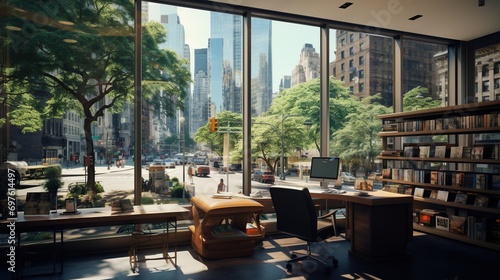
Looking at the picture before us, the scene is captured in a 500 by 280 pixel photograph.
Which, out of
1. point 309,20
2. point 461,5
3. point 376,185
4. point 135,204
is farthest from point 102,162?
point 461,5

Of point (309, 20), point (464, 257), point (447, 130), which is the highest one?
point (309, 20)

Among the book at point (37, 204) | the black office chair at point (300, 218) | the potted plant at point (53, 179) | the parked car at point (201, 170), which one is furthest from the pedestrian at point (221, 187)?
the book at point (37, 204)

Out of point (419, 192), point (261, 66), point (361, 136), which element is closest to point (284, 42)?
point (261, 66)

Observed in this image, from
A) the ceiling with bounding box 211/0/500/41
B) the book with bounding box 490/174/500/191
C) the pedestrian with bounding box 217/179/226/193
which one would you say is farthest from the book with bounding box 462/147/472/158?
the pedestrian with bounding box 217/179/226/193

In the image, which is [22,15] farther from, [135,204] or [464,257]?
[464,257]

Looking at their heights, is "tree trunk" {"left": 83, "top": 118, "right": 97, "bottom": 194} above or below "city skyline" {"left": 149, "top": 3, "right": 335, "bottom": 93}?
below

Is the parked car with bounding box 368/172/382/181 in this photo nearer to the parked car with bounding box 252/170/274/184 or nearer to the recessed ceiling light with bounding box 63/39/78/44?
the parked car with bounding box 252/170/274/184

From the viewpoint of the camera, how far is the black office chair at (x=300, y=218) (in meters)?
4.00

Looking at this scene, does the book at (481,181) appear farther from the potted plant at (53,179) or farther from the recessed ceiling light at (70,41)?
the recessed ceiling light at (70,41)

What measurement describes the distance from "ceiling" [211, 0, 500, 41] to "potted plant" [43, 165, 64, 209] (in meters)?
3.59

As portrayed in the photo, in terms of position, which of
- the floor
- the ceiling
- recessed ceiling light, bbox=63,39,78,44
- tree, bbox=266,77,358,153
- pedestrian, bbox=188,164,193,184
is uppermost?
the ceiling

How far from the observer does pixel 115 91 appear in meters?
5.32

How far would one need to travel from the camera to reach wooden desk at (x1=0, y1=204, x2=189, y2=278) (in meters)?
3.83

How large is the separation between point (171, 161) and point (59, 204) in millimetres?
1684
